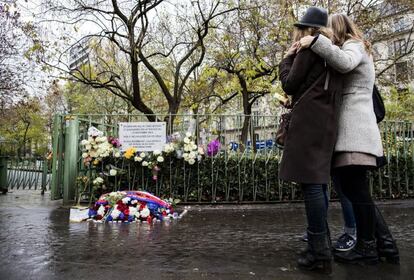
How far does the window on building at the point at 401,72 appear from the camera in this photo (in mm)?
19245

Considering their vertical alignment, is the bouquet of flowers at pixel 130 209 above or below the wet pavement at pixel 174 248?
above

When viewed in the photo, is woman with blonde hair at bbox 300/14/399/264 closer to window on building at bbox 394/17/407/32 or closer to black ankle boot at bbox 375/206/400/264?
black ankle boot at bbox 375/206/400/264

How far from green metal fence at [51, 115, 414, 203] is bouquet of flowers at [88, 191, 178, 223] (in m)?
1.47

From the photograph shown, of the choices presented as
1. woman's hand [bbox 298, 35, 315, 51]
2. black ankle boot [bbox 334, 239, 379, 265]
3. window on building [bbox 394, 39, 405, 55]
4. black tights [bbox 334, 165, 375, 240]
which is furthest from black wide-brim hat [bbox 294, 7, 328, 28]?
window on building [bbox 394, 39, 405, 55]

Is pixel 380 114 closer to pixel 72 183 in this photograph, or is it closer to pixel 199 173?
pixel 199 173

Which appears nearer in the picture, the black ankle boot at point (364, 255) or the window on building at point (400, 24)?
the black ankle boot at point (364, 255)

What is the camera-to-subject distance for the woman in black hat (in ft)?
9.98

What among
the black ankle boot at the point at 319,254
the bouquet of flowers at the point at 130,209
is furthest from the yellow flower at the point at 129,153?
the black ankle boot at the point at 319,254

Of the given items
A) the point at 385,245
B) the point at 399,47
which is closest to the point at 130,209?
the point at 385,245

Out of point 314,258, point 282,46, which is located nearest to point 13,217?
point 314,258

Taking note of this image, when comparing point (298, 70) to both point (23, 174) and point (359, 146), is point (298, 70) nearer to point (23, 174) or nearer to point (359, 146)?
point (359, 146)

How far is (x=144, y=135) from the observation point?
7906 millimetres

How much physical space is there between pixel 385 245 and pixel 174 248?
1853 millimetres

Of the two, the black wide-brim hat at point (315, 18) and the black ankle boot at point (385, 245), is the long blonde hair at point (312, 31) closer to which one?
the black wide-brim hat at point (315, 18)
